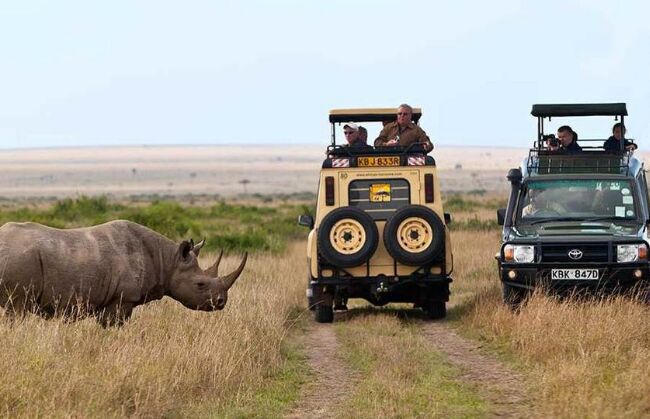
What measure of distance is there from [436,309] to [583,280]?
106 inches

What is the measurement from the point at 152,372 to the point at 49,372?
980 mm

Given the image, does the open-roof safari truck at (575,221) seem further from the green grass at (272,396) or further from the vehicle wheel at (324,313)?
the green grass at (272,396)

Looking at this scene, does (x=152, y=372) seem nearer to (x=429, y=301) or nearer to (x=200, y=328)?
(x=200, y=328)

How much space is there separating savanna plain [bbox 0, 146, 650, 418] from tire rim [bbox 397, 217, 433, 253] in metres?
1.00

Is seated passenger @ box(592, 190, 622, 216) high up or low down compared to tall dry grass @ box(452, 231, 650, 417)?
up

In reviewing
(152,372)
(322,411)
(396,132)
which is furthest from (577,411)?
(396,132)

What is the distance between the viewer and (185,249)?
15.2 meters

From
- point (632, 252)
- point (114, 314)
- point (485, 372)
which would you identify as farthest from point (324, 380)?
point (632, 252)

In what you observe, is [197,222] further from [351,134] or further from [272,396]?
[272,396]

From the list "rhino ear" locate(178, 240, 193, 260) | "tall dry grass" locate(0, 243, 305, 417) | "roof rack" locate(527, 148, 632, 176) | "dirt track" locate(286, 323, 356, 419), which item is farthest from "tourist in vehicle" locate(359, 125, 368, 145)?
"rhino ear" locate(178, 240, 193, 260)

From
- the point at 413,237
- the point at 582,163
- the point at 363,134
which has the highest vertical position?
the point at 363,134

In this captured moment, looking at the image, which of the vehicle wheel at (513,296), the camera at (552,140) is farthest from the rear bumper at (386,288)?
the camera at (552,140)

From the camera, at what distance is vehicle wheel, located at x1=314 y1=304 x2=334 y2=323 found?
17688 millimetres

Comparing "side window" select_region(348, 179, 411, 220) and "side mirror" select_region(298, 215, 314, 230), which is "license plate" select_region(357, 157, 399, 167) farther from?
"side mirror" select_region(298, 215, 314, 230)
